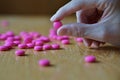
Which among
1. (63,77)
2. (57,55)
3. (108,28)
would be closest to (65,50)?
(57,55)

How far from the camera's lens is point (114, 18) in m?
0.99

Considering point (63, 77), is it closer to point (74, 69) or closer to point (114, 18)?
point (74, 69)

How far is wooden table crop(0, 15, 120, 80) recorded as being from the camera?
78cm

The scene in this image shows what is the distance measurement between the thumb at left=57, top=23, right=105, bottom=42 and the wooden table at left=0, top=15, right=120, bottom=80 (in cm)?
7

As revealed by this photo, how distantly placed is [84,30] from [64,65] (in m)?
0.18

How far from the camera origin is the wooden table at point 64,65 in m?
0.78

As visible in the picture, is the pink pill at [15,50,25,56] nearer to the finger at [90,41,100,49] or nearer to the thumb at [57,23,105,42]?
the thumb at [57,23,105,42]

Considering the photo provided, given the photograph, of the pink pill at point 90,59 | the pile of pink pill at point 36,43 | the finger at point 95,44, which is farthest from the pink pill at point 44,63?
the finger at point 95,44

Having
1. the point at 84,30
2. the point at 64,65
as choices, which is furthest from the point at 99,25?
the point at 64,65

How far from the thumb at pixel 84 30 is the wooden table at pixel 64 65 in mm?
74

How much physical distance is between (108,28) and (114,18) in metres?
0.04

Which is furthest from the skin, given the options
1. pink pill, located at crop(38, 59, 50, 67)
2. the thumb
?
pink pill, located at crop(38, 59, 50, 67)

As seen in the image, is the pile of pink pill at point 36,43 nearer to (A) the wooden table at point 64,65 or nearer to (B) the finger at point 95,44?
(A) the wooden table at point 64,65

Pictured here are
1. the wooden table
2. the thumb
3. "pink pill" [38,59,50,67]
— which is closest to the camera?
the wooden table
